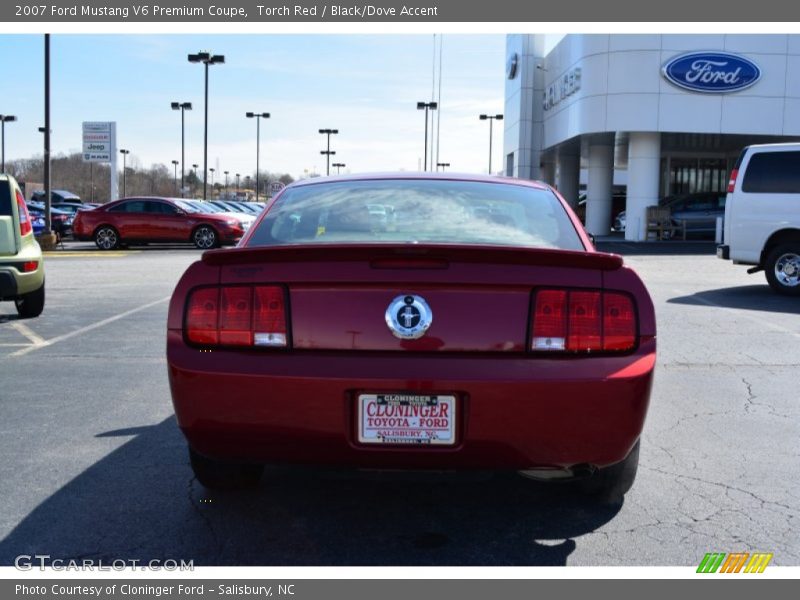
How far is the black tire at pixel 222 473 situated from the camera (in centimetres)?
395

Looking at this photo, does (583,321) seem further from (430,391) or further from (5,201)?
(5,201)

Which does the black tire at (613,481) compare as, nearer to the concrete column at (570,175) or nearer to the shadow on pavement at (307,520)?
the shadow on pavement at (307,520)

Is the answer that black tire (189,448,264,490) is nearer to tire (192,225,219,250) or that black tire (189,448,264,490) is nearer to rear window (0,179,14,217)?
rear window (0,179,14,217)

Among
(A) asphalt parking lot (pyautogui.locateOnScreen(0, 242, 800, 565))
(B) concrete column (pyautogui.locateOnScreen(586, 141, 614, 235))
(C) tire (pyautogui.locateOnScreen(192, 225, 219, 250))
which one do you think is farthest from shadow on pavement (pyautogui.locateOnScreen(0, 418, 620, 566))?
(B) concrete column (pyautogui.locateOnScreen(586, 141, 614, 235))

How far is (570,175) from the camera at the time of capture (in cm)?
4006

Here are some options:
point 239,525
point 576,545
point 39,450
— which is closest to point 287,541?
point 239,525

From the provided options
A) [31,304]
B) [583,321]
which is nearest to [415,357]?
[583,321]

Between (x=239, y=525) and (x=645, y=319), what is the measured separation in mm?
1864

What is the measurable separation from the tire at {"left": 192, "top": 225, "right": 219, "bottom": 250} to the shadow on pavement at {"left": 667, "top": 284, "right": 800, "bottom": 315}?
611 inches

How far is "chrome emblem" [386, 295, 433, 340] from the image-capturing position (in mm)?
3254

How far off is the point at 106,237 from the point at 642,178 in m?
17.2

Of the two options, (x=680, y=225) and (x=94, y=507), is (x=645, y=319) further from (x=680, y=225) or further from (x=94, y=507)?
(x=680, y=225)

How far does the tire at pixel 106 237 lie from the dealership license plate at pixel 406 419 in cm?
2387

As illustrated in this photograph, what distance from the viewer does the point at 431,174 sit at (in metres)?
4.83
